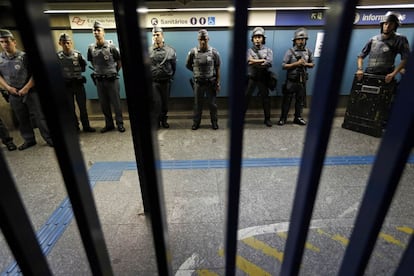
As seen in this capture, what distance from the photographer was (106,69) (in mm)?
4379

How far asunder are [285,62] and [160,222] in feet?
15.2

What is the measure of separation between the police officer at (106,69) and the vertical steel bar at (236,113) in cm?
424

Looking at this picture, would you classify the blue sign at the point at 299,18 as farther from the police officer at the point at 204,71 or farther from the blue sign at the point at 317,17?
the police officer at the point at 204,71

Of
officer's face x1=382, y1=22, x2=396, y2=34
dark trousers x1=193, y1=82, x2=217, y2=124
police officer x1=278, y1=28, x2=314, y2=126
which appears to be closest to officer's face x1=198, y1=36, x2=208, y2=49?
dark trousers x1=193, y1=82, x2=217, y2=124

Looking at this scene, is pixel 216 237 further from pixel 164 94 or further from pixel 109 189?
pixel 164 94

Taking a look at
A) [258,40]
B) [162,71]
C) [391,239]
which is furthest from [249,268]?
[258,40]

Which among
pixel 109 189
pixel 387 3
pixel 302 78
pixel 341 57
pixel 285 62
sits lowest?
pixel 109 189

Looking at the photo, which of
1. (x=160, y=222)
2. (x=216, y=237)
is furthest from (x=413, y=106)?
(x=216, y=237)

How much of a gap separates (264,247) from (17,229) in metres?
1.82

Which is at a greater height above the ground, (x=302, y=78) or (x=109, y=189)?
(x=302, y=78)

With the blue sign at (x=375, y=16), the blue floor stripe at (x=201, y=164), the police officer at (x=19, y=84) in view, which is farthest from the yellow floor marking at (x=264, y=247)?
the blue sign at (x=375, y=16)

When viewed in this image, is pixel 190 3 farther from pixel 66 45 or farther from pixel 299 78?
pixel 299 78

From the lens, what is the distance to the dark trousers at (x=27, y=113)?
12.4 feet

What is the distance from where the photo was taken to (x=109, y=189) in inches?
110
